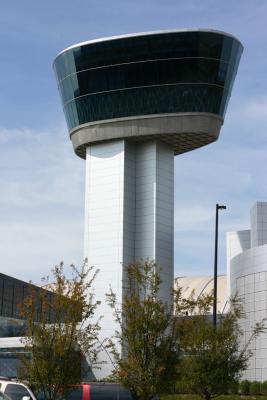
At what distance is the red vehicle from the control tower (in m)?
39.8

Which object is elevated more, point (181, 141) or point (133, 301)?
point (181, 141)

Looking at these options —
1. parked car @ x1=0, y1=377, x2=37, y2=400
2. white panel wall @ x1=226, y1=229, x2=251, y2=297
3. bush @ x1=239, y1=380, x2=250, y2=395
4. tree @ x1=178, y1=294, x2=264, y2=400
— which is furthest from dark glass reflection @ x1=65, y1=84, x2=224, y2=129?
white panel wall @ x1=226, y1=229, x2=251, y2=297

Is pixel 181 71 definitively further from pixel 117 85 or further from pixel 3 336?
pixel 3 336

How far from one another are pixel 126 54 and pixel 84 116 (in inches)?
295

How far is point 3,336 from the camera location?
74.2m

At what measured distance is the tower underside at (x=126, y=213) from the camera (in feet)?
214

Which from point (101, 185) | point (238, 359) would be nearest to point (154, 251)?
point (101, 185)

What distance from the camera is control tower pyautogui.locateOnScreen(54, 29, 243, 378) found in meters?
64.4

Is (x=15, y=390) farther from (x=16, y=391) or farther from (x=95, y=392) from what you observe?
(x=95, y=392)

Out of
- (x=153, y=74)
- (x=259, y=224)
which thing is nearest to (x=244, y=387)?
(x=153, y=74)

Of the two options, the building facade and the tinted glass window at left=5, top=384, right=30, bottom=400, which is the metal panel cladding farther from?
the tinted glass window at left=5, top=384, right=30, bottom=400

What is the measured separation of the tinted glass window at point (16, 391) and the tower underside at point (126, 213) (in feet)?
Result: 137

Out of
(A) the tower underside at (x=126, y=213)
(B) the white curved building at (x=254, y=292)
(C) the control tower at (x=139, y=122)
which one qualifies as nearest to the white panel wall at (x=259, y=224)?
(B) the white curved building at (x=254, y=292)

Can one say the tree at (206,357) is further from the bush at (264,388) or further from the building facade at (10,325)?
the bush at (264,388)
